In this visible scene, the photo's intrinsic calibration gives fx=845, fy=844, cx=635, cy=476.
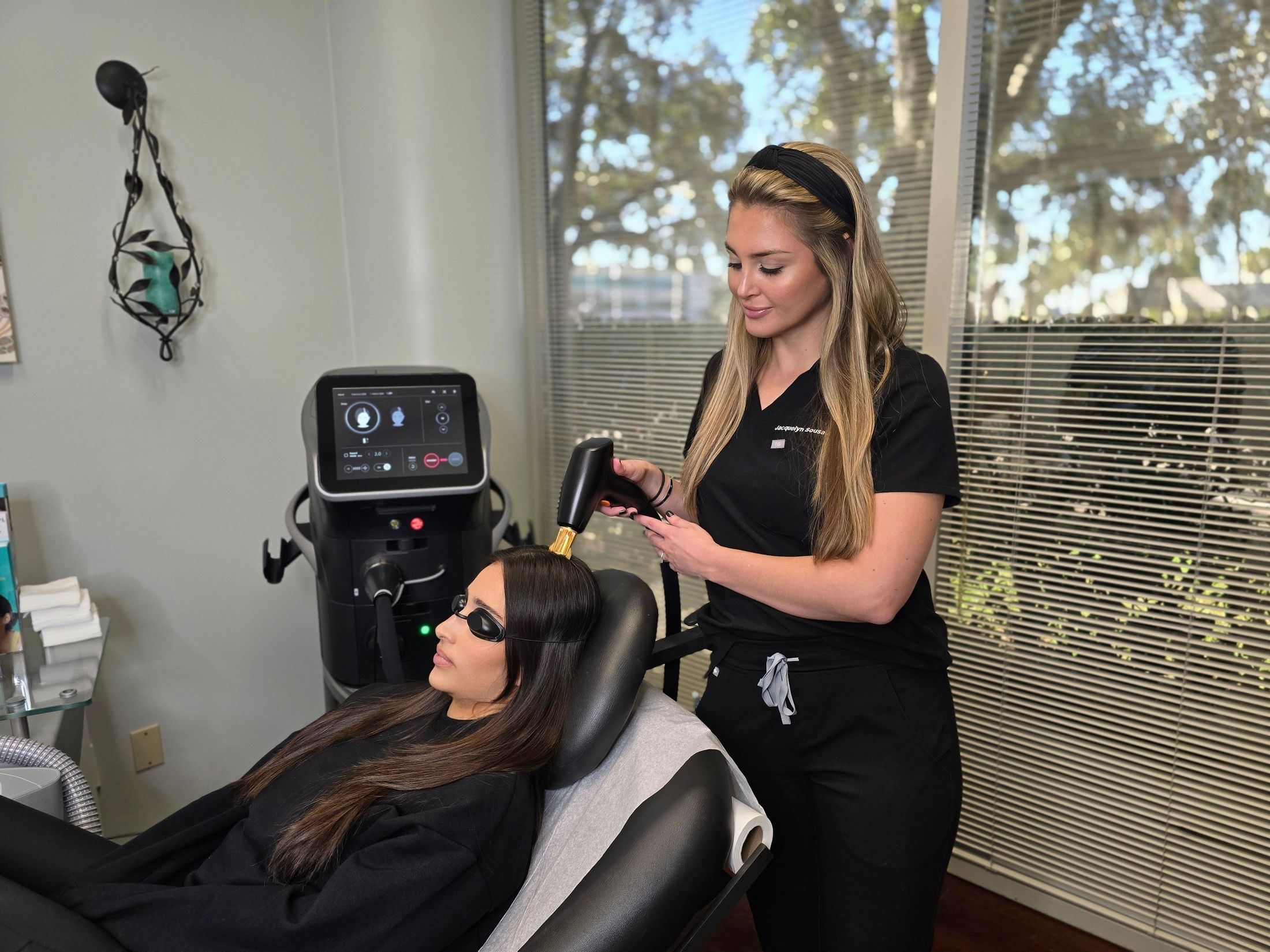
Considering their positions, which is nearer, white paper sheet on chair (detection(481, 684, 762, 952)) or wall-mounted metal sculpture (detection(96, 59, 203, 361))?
white paper sheet on chair (detection(481, 684, 762, 952))

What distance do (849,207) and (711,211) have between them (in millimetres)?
1086

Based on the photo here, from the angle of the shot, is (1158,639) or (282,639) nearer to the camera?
(1158,639)

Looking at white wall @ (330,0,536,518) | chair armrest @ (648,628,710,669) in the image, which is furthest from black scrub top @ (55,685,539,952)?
white wall @ (330,0,536,518)

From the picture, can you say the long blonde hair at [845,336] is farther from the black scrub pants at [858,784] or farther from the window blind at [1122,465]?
the window blind at [1122,465]

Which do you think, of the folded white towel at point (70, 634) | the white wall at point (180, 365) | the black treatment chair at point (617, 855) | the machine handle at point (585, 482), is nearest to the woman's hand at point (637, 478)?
the machine handle at point (585, 482)

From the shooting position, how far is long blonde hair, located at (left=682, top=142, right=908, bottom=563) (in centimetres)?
113

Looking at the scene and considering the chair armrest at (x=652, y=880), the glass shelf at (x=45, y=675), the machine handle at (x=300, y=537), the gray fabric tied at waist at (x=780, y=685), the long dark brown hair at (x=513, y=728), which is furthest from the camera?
the machine handle at (x=300, y=537)

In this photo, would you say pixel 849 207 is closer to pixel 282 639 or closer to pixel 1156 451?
pixel 1156 451

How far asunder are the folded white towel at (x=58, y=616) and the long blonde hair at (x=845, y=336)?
1489 mm

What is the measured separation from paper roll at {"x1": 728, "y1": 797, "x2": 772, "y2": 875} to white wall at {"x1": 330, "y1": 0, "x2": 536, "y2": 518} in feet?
5.52

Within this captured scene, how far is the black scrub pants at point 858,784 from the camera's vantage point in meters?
1.19

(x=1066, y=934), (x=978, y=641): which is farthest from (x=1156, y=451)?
(x=1066, y=934)

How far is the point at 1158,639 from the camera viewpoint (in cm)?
168

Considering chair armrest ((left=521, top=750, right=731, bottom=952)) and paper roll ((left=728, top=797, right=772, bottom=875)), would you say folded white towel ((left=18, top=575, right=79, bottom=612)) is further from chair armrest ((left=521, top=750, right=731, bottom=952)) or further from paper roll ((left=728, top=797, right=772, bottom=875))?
paper roll ((left=728, top=797, right=772, bottom=875))
